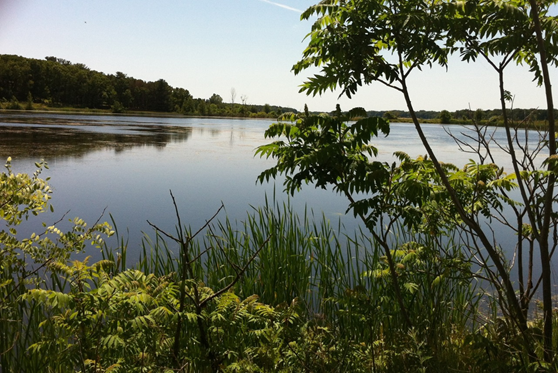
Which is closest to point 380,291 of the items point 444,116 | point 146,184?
point 444,116

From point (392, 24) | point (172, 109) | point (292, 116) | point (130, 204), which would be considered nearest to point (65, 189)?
point (130, 204)

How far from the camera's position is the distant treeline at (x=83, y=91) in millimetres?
50906

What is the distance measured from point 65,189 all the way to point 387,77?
7436mm

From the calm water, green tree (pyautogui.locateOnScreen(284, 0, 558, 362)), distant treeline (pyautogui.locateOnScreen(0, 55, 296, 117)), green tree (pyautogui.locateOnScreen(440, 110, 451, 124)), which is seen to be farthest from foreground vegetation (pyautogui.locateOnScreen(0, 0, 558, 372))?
distant treeline (pyautogui.locateOnScreen(0, 55, 296, 117))

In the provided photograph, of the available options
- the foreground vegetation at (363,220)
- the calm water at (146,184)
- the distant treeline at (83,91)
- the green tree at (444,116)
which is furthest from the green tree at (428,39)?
the distant treeline at (83,91)

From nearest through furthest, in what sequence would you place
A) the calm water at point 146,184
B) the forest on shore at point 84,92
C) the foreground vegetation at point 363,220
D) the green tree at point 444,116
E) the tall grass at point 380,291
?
the foreground vegetation at point 363,220
the tall grass at point 380,291
the green tree at point 444,116
the calm water at point 146,184
the forest on shore at point 84,92

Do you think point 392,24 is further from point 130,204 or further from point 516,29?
point 130,204

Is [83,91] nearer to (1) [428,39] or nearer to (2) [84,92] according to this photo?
(2) [84,92]

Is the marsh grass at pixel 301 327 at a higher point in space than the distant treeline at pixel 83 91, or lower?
lower

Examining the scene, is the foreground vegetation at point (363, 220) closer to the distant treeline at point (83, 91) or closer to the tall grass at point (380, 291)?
the tall grass at point (380, 291)

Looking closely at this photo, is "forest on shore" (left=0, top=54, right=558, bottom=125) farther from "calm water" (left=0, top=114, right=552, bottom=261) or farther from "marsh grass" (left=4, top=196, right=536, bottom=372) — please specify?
"marsh grass" (left=4, top=196, right=536, bottom=372)

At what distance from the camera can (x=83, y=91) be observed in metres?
57.4

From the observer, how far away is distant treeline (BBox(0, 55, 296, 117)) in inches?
2004

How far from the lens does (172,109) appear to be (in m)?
71.4
